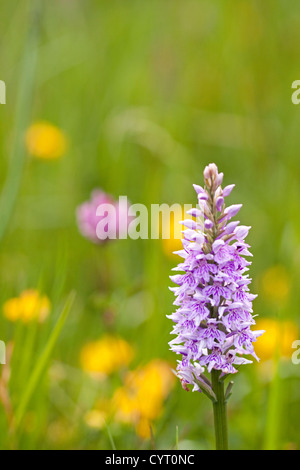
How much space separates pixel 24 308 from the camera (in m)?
2.05

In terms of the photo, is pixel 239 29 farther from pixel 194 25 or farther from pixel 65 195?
pixel 65 195

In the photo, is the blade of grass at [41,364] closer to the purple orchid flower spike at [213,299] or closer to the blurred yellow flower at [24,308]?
the blurred yellow flower at [24,308]

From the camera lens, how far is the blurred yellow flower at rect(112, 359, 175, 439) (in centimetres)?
203

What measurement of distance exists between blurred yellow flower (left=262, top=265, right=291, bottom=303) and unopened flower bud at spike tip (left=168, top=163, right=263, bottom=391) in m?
1.72

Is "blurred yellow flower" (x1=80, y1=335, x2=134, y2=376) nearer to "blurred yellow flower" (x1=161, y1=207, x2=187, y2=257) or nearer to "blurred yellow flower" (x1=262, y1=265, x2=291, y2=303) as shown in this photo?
"blurred yellow flower" (x1=161, y1=207, x2=187, y2=257)

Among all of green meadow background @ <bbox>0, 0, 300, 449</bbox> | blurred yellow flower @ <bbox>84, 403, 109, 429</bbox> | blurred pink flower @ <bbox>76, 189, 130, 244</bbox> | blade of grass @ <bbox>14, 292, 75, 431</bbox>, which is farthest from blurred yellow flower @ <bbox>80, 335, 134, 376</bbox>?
blade of grass @ <bbox>14, 292, 75, 431</bbox>

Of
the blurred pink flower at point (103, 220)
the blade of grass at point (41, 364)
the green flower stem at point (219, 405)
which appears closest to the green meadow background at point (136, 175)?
the blade of grass at point (41, 364)

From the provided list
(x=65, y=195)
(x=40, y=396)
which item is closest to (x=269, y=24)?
(x=65, y=195)

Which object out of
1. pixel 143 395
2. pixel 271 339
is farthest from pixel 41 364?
pixel 271 339

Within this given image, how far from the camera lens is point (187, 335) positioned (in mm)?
1235

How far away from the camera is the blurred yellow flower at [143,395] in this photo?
2.03 meters

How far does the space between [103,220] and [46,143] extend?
4.72ft

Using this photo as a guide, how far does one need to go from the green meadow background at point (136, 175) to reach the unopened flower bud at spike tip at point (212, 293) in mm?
425

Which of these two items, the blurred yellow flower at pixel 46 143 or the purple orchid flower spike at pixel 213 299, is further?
the blurred yellow flower at pixel 46 143
